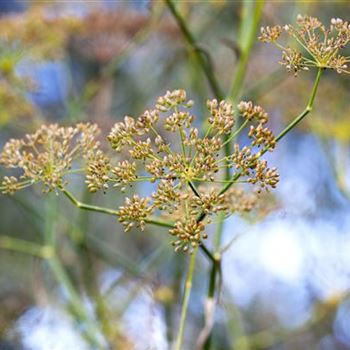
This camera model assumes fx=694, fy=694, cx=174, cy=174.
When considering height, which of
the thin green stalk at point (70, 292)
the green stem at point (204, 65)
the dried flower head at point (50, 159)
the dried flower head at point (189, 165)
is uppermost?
the green stem at point (204, 65)

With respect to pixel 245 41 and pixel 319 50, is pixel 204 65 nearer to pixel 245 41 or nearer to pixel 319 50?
pixel 245 41

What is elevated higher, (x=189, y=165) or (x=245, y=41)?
(x=245, y=41)

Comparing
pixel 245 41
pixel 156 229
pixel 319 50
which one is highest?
pixel 156 229

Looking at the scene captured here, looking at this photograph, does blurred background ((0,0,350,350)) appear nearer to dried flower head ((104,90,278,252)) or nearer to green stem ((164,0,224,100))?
green stem ((164,0,224,100))

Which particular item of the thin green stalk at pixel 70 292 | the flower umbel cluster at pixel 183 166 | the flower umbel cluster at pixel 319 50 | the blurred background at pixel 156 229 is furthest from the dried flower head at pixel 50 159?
the thin green stalk at pixel 70 292

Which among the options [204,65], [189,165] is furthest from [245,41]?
[189,165]

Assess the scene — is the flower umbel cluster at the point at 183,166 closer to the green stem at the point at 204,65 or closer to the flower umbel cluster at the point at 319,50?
the flower umbel cluster at the point at 319,50

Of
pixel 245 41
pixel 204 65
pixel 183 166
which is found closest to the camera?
pixel 183 166

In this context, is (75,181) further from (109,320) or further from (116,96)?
(109,320)

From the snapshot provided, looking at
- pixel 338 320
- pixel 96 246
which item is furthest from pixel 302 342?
pixel 96 246
